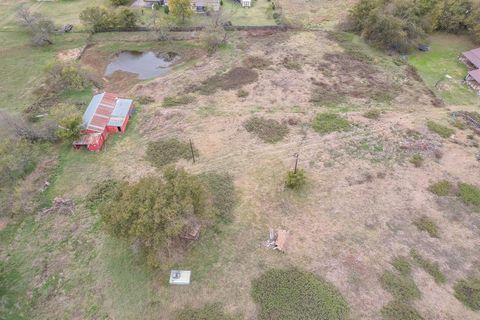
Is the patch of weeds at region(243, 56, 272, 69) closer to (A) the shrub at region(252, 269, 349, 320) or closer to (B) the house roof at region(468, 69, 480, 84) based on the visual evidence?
(B) the house roof at region(468, 69, 480, 84)

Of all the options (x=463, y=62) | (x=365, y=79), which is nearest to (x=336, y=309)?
(x=365, y=79)

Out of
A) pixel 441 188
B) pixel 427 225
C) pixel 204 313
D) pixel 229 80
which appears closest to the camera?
pixel 204 313

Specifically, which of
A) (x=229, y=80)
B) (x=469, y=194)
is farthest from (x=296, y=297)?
(x=229, y=80)

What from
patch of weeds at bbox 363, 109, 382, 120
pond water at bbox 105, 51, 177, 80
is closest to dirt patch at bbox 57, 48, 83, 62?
pond water at bbox 105, 51, 177, 80

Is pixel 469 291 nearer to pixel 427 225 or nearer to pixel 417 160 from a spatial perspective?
pixel 427 225

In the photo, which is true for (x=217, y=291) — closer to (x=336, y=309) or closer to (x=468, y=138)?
(x=336, y=309)

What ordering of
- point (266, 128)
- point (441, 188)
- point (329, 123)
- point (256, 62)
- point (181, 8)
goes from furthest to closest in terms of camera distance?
point (181, 8), point (256, 62), point (329, 123), point (266, 128), point (441, 188)

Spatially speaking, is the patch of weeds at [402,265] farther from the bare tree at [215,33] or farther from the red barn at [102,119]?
the bare tree at [215,33]
